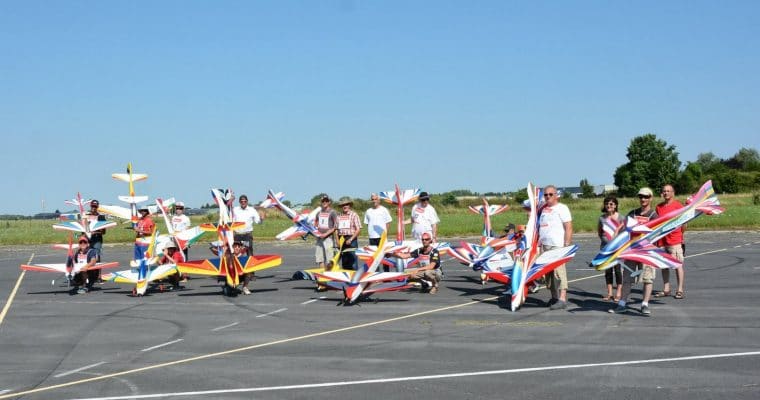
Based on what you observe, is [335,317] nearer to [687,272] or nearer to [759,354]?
[759,354]

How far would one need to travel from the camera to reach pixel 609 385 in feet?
24.9

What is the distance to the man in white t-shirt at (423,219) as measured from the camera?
16859 millimetres

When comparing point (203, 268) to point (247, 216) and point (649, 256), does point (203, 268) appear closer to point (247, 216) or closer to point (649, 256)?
point (247, 216)

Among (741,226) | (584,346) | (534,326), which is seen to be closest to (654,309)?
(534,326)

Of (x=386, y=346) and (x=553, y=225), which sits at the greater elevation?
(x=553, y=225)

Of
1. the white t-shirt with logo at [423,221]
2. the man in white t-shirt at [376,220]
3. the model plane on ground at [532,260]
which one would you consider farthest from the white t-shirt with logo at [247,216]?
the model plane on ground at [532,260]

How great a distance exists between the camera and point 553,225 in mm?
13039

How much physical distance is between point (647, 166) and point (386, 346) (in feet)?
369

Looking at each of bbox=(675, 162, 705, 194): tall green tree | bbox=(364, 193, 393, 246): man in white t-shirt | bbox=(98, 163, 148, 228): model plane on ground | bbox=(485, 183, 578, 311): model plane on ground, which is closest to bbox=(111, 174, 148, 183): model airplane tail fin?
bbox=(98, 163, 148, 228): model plane on ground

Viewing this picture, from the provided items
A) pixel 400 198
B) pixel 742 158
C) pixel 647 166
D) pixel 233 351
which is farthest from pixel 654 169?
pixel 233 351

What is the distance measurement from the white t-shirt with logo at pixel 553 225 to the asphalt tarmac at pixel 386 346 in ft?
3.83

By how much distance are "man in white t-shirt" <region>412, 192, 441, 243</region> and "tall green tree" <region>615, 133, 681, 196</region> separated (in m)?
100

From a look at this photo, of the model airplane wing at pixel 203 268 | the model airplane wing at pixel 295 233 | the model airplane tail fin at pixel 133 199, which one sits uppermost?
the model airplane tail fin at pixel 133 199

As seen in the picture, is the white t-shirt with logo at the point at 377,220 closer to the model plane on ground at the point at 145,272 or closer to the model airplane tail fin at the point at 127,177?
the model plane on ground at the point at 145,272
